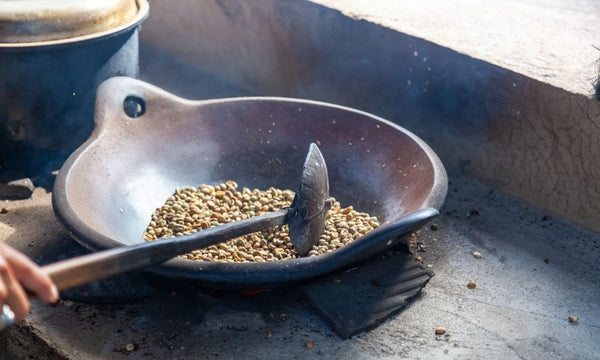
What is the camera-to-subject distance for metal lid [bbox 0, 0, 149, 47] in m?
2.61

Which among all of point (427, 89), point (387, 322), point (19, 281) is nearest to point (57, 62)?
point (427, 89)

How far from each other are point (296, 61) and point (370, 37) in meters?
0.47

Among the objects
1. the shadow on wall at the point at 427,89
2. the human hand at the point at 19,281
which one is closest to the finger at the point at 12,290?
the human hand at the point at 19,281

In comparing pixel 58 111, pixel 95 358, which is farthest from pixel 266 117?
pixel 95 358

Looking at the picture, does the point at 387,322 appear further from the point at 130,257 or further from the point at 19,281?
the point at 19,281

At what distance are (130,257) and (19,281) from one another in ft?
1.01

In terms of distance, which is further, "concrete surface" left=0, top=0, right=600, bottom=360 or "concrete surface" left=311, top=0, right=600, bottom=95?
"concrete surface" left=311, top=0, right=600, bottom=95

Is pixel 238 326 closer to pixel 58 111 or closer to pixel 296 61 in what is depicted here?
pixel 58 111

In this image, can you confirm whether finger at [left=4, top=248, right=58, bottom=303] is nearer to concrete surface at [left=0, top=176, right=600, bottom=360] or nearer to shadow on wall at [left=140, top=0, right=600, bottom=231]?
concrete surface at [left=0, top=176, right=600, bottom=360]

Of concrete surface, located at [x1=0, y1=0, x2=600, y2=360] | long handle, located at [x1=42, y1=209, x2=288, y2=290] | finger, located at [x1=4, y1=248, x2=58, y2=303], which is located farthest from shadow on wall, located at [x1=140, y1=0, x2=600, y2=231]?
finger, located at [x1=4, y1=248, x2=58, y2=303]

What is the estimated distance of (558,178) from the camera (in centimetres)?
270

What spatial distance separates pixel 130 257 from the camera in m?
Result: 1.54

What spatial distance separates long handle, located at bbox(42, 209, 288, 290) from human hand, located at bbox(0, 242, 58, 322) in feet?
0.15

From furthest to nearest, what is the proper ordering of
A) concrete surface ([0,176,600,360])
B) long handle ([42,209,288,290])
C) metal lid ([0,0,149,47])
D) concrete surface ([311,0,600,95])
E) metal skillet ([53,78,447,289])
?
concrete surface ([311,0,600,95]), metal lid ([0,0,149,47]), metal skillet ([53,78,447,289]), concrete surface ([0,176,600,360]), long handle ([42,209,288,290])
